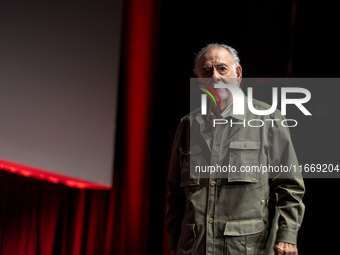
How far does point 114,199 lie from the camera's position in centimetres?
210

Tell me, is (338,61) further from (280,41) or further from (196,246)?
(196,246)

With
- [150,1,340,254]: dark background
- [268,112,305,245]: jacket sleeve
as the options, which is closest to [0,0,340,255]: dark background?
[150,1,340,254]: dark background

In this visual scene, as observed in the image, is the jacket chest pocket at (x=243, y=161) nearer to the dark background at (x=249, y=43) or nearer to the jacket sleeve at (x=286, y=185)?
the jacket sleeve at (x=286, y=185)

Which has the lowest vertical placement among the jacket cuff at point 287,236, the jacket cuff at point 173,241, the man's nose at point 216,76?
the jacket cuff at point 173,241

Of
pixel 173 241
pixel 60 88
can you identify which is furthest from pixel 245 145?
pixel 60 88

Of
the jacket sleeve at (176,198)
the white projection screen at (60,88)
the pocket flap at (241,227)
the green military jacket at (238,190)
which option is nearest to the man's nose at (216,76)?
the green military jacket at (238,190)

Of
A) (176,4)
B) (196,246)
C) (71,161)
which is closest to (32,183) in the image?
(71,161)

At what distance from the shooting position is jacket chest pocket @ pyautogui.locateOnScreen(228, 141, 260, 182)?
1.26 metres

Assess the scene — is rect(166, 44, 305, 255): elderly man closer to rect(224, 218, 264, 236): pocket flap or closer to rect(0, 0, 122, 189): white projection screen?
rect(224, 218, 264, 236): pocket flap

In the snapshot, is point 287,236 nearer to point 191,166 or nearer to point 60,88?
point 191,166

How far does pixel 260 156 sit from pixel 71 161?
1.13 meters

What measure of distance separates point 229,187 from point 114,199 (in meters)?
1.03

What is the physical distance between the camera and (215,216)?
48.9 inches

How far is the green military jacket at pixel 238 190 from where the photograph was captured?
1211 millimetres
